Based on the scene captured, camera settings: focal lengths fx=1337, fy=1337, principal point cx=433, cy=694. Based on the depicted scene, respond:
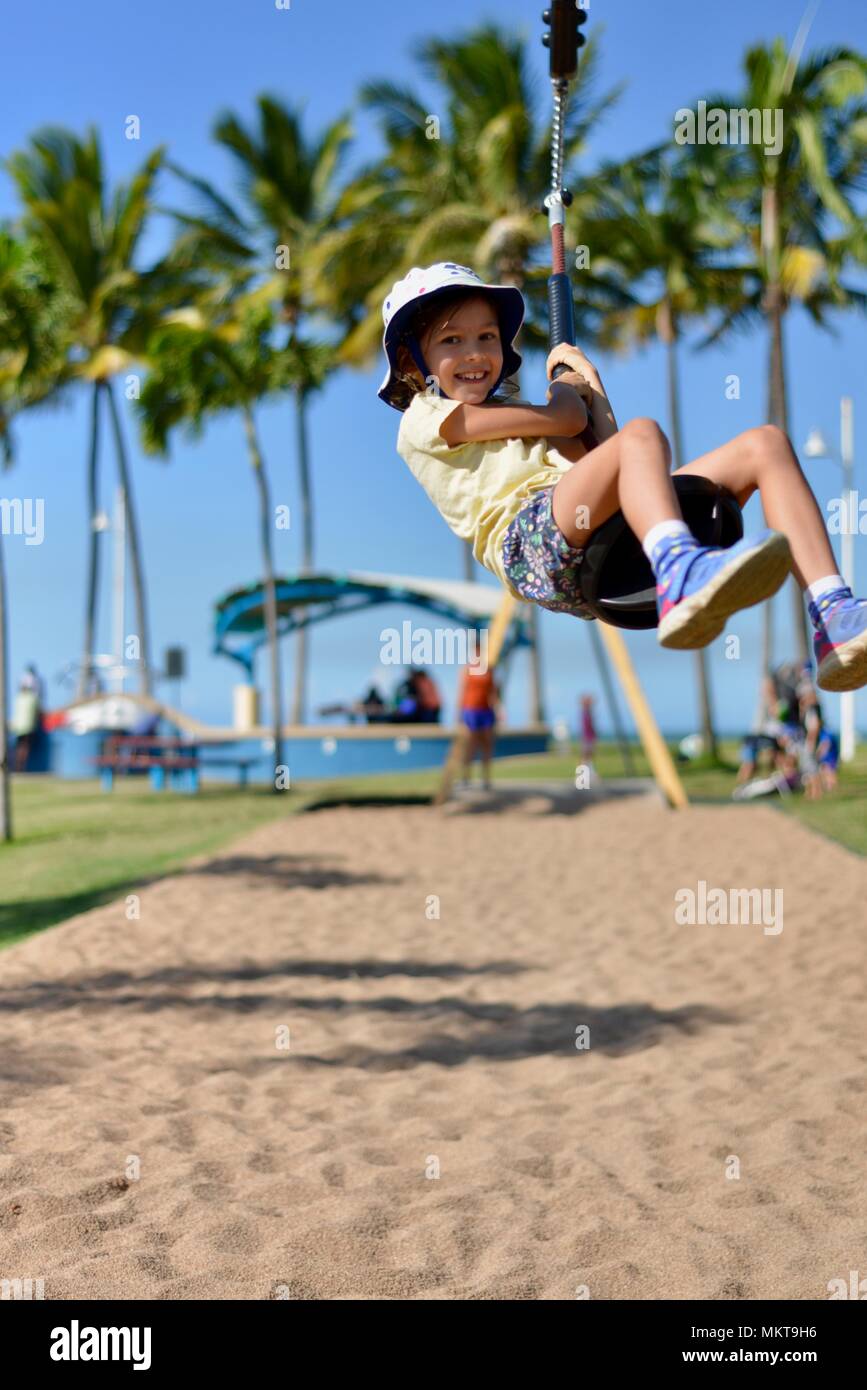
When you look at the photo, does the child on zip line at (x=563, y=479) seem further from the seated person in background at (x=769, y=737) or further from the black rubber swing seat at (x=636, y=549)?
the seated person in background at (x=769, y=737)

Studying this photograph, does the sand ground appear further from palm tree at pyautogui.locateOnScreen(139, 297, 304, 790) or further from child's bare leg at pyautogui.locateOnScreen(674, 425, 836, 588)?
palm tree at pyautogui.locateOnScreen(139, 297, 304, 790)

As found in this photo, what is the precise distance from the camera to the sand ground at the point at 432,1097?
3.95 meters

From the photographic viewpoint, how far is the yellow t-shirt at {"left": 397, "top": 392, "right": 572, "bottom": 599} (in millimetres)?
3135

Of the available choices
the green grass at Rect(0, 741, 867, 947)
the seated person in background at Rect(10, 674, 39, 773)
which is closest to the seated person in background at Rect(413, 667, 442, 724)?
the green grass at Rect(0, 741, 867, 947)

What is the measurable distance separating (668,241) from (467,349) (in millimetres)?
21753

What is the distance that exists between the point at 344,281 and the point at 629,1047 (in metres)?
22.6

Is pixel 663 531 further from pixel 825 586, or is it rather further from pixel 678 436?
pixel 678 436

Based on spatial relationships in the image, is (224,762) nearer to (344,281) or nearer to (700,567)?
(344,281)

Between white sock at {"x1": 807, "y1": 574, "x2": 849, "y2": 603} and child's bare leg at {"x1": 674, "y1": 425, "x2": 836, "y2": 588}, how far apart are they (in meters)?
0.01

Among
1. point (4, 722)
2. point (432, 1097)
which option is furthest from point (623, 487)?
point (4, 722)

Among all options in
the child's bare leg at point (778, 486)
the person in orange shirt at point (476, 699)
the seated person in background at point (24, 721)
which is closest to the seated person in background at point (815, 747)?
the person in orange shirt at point (476, 699)

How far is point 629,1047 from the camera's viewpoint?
640 centimetres

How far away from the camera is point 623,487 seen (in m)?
2.76
